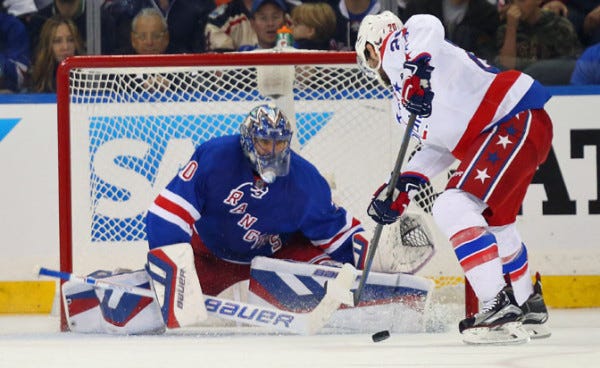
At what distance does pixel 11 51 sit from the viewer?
5707mm

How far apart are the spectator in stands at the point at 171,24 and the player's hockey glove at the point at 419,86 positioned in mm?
2002

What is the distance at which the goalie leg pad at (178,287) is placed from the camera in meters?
4.32

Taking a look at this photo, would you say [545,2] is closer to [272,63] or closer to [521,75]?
[272,63]

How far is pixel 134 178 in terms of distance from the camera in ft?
17.1

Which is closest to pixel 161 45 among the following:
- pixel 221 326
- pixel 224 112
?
pixel 224 112

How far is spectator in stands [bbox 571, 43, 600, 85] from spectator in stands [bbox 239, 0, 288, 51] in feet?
3.97

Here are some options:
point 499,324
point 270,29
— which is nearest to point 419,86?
point 499,324

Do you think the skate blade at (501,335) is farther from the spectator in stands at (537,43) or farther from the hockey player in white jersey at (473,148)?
the spectator in stands at (537,43)

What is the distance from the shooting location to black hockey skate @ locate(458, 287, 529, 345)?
144 inches

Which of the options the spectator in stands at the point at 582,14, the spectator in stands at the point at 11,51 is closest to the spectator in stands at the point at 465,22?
the spectator in stands at the point at 582,14

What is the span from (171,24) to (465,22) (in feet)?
3.96

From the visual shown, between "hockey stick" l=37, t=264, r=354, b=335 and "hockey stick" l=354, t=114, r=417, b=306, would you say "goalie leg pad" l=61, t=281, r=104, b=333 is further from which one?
"hockey stick" l=354, t=114, r=417, b=306

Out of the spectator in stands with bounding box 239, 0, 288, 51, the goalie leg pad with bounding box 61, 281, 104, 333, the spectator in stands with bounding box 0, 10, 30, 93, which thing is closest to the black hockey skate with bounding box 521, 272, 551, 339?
the goalie leg pad with bounding box 61, 281, 104, 333

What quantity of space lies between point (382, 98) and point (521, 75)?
1.26 metres
